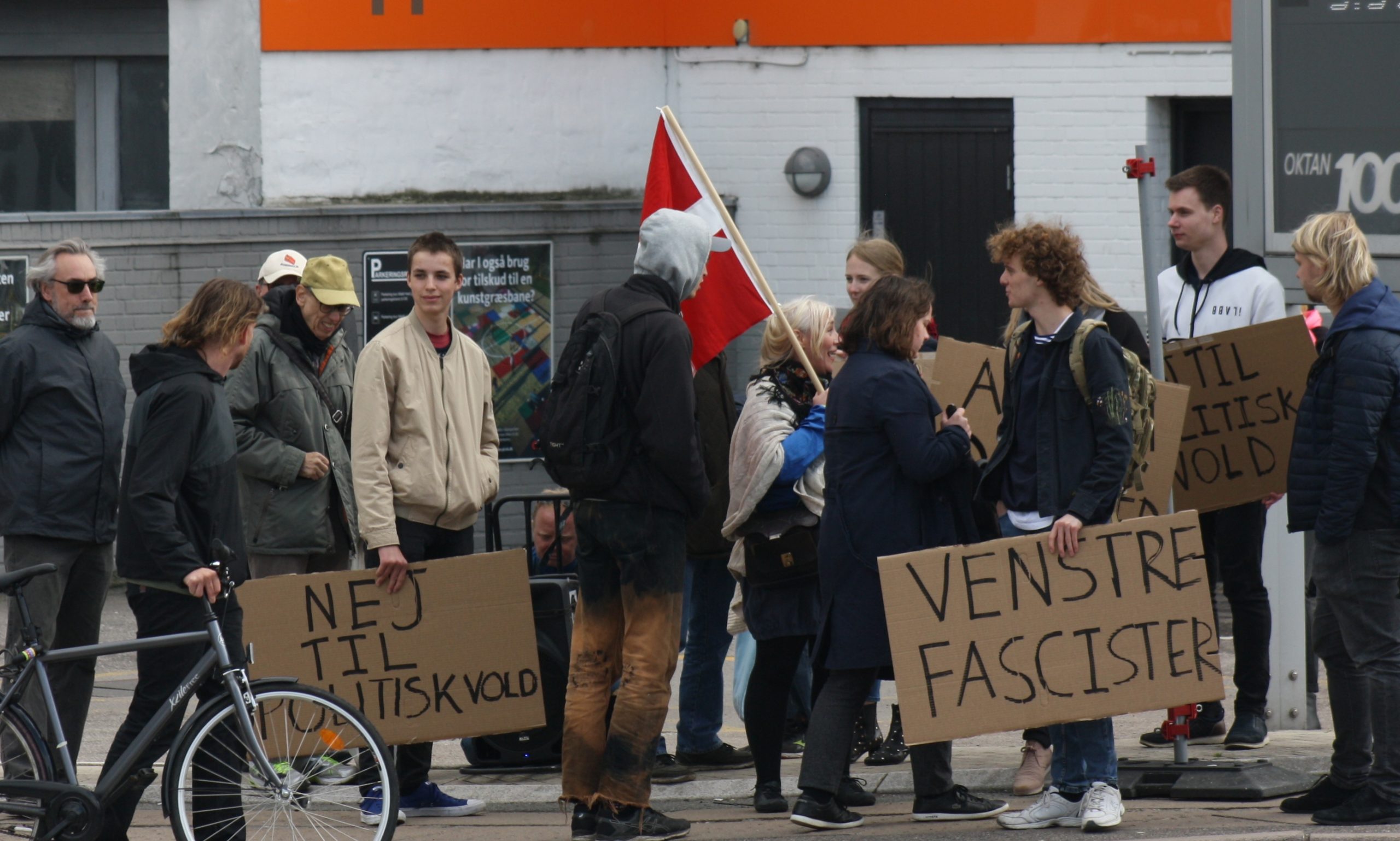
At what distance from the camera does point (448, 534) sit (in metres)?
6.55

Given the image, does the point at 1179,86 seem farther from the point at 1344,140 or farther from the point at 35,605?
the point at 35,605

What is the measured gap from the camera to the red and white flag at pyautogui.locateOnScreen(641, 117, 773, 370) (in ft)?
22.5

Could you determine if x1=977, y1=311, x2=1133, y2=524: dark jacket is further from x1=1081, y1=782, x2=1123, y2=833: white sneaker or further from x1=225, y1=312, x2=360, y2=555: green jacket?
x1=225, y1=312, x2=360, y2=555: green jacket

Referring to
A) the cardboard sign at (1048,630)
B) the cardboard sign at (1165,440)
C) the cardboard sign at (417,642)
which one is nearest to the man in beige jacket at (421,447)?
the cardboard sign at (417,642)

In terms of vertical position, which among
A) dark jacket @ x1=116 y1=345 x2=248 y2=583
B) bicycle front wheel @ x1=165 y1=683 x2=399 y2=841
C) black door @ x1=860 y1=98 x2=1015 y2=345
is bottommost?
bicycle front wheel @ x1=165 y1=683 x2=399 y2=841

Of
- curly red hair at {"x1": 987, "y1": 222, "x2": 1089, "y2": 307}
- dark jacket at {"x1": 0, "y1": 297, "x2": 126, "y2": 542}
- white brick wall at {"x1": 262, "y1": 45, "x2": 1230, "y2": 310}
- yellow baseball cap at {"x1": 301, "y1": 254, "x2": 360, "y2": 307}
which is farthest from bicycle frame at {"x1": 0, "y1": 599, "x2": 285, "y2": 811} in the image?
white brick wall at {"x1": 262, "y1": 45, "x2": 1230, "y2": 310}

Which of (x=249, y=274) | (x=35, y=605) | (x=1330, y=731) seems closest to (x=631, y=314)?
(x=35, y=605)

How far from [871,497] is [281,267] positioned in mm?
2992

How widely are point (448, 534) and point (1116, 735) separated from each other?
115 inches

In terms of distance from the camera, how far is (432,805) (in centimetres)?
656

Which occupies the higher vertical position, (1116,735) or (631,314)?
(631,314)

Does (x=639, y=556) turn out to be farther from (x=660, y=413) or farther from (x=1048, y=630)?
(x=1048, y=630)

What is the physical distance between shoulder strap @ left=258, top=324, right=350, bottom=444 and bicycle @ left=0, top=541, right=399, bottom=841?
155 centimetres

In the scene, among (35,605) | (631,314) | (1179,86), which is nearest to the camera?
(631,314)
